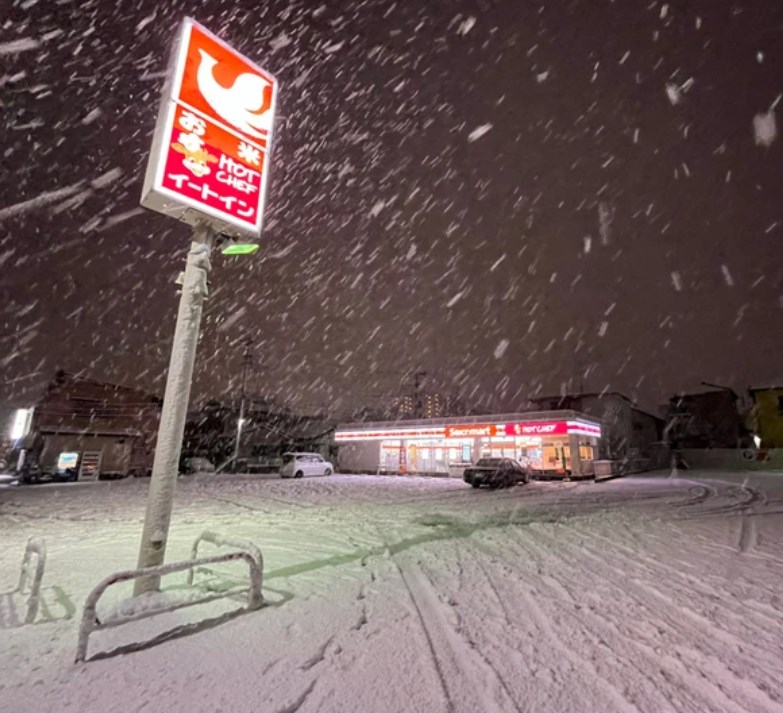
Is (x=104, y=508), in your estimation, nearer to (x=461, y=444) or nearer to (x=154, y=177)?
(x=154, y=177)

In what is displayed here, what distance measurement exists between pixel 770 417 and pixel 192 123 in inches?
2129

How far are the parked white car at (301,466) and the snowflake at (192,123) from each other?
2337 centimetres

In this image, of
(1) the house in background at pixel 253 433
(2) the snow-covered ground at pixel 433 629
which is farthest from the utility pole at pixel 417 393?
(2) the snow-covered ground at pixel 433 629

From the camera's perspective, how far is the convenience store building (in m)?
25.5

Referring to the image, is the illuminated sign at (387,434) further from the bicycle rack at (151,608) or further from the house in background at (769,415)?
the house in background at (769,415)

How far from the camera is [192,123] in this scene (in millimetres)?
5223

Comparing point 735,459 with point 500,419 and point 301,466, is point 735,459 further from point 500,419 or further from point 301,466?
point 301,466

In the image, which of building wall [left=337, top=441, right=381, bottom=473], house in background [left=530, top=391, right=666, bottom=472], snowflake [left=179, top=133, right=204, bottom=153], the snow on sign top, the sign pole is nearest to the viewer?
the sign pole

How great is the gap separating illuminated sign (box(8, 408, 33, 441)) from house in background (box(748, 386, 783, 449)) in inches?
2506

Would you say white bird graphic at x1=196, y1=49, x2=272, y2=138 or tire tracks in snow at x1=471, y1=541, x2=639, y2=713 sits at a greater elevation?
white bird graphic at x1=196, y1=49, x2=272, y2=138

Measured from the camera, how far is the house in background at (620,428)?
34494 millimetres

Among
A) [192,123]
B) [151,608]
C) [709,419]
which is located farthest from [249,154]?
[709,419]

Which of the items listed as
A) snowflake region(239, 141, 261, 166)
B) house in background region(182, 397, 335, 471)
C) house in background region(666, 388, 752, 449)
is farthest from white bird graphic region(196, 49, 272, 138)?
house in background region(666, 388, 752, 449)

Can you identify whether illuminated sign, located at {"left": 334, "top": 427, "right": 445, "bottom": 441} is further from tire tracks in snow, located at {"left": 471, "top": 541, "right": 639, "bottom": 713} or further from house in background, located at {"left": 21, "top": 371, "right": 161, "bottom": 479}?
tire tracks in snow, located at {"left": 471, "top": 541, "right": 639, "bottom": 713}
